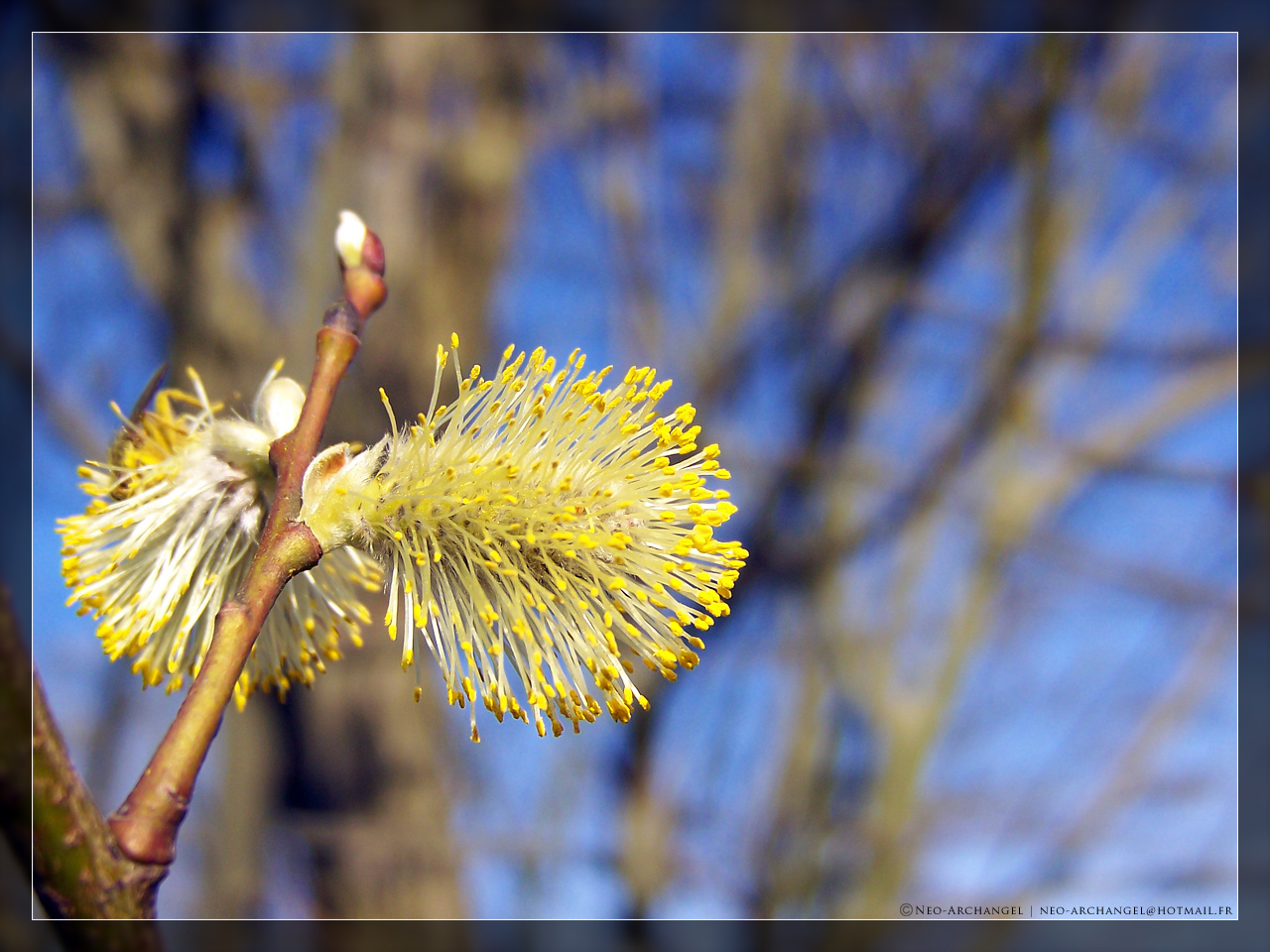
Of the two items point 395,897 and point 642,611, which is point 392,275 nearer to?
point 395,897

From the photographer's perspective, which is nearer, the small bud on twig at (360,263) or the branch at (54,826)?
the branch at (54,826)

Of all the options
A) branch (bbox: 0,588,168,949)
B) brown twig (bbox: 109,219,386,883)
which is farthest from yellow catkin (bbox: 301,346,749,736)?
branch (bbox: 0,588,168,949)

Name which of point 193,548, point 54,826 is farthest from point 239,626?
point 193,548

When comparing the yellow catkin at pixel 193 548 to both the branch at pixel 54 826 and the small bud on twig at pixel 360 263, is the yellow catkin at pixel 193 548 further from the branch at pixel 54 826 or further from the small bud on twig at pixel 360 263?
the branch at pixel 54 826

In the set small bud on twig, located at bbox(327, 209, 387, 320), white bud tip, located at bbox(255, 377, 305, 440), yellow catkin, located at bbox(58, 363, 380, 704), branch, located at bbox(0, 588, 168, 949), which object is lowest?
branch, located at bbox(0, 588, 168, 949)

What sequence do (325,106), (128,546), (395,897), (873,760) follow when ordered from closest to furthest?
(128,546), (395,897), (325,106), (873,760)

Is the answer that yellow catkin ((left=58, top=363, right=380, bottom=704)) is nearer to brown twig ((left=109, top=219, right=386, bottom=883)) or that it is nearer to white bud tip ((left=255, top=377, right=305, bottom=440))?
white bud tip ((left=255, top=377, right=305, bottom=440))

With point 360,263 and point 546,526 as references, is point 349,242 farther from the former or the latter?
point 546,526

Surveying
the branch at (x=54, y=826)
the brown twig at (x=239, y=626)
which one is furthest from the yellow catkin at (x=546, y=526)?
the branch at (x=54, y=826)

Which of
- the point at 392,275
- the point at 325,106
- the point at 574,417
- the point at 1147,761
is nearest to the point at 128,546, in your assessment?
the point at 574,417
